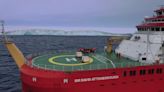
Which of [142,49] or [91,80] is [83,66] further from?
[142,49]

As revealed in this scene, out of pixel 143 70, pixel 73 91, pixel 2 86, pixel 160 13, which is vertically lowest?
pixel 2 86

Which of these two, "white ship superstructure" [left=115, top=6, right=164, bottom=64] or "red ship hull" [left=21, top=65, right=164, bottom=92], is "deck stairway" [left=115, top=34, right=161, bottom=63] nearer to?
"white ship superstructure" [left=115, top=6, right=164, bottom=64]

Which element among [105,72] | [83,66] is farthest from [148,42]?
[83,66]

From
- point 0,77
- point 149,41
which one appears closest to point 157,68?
point 149,41

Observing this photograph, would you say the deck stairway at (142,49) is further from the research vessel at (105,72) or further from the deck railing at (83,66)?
the deck railing at (83,66)

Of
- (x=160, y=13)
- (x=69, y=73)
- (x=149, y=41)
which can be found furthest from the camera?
(x=160, y=13)

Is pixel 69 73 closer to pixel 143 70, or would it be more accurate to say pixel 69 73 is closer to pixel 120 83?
pixel 120 83

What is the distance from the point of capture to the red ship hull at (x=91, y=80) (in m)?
20.6

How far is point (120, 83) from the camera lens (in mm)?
22344

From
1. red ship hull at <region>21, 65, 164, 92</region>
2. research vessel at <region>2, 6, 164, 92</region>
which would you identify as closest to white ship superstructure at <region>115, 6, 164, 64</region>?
research vessel at <region>2, 6, 164, 92</region>

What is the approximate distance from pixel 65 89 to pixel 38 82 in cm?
264

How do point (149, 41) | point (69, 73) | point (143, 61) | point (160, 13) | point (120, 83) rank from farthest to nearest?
point (160, 13) → point (149, 41) → point (143, 61) → point (120, 83) → point (69, 73)

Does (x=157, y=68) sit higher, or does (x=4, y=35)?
(x=4, y=35)

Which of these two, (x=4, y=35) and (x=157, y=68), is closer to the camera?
(x=157, y=68)
